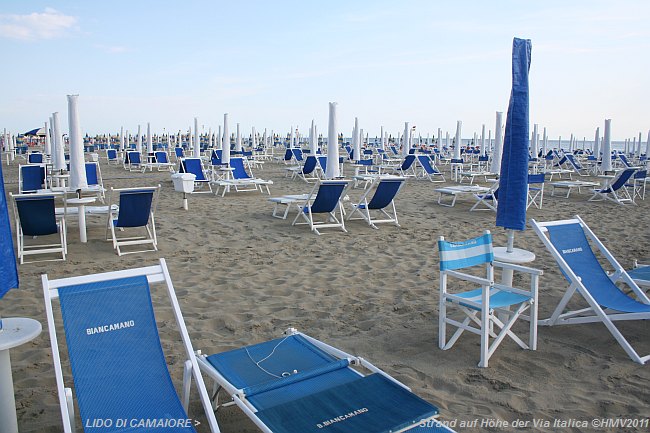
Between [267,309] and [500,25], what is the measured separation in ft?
28.3

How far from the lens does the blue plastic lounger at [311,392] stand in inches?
71.1

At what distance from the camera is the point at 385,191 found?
7152 millimetres

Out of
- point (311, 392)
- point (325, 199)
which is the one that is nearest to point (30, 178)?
point (325, 199)

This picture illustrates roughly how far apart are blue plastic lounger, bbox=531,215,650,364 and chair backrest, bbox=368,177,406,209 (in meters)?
3.43

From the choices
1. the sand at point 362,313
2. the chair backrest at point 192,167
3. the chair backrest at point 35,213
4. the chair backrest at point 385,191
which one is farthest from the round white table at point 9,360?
the chair backrest at point 192,167

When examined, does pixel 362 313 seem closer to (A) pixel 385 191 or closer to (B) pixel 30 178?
(A) pixel 385 191

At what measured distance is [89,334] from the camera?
2.13m

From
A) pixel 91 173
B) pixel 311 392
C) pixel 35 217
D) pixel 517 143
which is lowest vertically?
pixel 311 392

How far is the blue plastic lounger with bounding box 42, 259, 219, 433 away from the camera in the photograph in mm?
1909

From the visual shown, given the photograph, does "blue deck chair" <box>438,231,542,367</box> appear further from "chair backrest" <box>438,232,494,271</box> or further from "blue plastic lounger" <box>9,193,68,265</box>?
"blue plastic lounger" <box>9,193,68,265</box>

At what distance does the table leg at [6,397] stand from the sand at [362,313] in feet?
0.94

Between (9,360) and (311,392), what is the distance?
3.80ft

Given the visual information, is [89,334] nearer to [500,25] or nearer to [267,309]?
[267,309]

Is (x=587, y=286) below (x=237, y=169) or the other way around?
below
